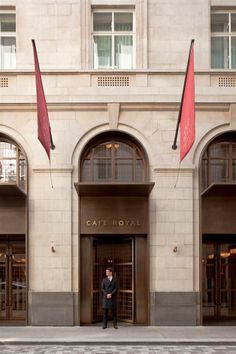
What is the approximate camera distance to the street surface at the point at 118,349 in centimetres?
1442

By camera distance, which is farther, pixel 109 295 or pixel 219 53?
pixel 219 53

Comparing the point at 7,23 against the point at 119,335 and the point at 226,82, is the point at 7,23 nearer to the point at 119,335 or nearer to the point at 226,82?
the point at 226,82

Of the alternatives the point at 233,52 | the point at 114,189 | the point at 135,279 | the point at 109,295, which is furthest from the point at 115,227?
the point at 233,52

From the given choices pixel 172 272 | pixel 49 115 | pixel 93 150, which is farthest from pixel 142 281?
pixel 49 115

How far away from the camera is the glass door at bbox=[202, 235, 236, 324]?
20078mm

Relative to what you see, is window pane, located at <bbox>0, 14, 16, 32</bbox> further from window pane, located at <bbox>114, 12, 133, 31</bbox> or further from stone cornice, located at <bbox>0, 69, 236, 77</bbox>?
window pane, located at <bbox>114, 12, 133, 31</bbox>

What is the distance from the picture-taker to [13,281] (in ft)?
63.7

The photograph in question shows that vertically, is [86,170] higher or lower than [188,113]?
lower

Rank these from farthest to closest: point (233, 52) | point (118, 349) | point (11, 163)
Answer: point (233, 52), point (11, 163), point (118, 349)

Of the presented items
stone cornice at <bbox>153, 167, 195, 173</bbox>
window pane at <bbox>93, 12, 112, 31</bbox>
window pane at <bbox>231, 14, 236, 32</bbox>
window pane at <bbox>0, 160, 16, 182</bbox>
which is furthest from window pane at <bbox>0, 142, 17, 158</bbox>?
window pane at <bbox>231, 14, 236, 32</bbox>

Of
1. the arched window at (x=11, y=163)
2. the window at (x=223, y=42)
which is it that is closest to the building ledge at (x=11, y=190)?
the arched window at (x=11, y=163)

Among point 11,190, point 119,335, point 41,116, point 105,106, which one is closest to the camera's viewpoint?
point 119,335

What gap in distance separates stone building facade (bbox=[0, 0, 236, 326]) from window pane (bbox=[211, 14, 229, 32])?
0.76ft

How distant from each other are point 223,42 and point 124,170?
5.42 m
